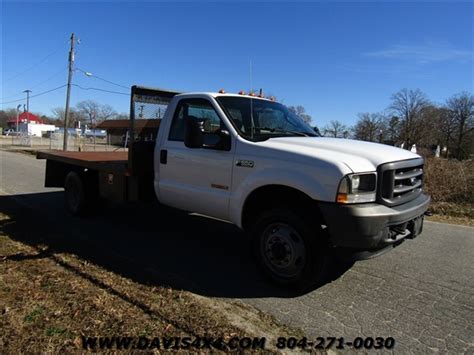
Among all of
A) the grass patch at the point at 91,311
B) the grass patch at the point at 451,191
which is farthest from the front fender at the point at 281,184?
the grass patch at the point at 451,191

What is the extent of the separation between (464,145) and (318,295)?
86.2 m

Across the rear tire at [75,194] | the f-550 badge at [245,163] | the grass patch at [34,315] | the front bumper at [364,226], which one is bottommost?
the grass patch at [34,315]

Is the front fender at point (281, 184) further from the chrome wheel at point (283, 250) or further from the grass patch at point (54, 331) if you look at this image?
the grass patch at point (54, 331)

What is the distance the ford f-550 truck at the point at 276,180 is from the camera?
3.91 metres

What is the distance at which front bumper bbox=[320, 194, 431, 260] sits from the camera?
379 centimetres

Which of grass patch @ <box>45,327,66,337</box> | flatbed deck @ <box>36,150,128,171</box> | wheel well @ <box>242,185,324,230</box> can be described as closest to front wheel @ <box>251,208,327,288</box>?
wheel well @ <box>242,185,324,230</box>

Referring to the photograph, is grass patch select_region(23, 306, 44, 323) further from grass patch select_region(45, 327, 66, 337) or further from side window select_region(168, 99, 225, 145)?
side window select_region(168, 99, 225, 145)

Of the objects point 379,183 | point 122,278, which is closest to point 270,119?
point 379,183

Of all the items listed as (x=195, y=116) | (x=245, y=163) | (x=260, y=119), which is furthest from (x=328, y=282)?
(x=195, y=116)

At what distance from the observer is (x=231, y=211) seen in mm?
4836

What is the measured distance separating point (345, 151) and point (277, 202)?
91 cm

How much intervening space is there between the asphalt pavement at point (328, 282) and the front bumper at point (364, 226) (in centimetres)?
61

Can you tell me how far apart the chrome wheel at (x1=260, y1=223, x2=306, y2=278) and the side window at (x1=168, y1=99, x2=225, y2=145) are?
139 cm

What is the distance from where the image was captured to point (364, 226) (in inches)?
149
